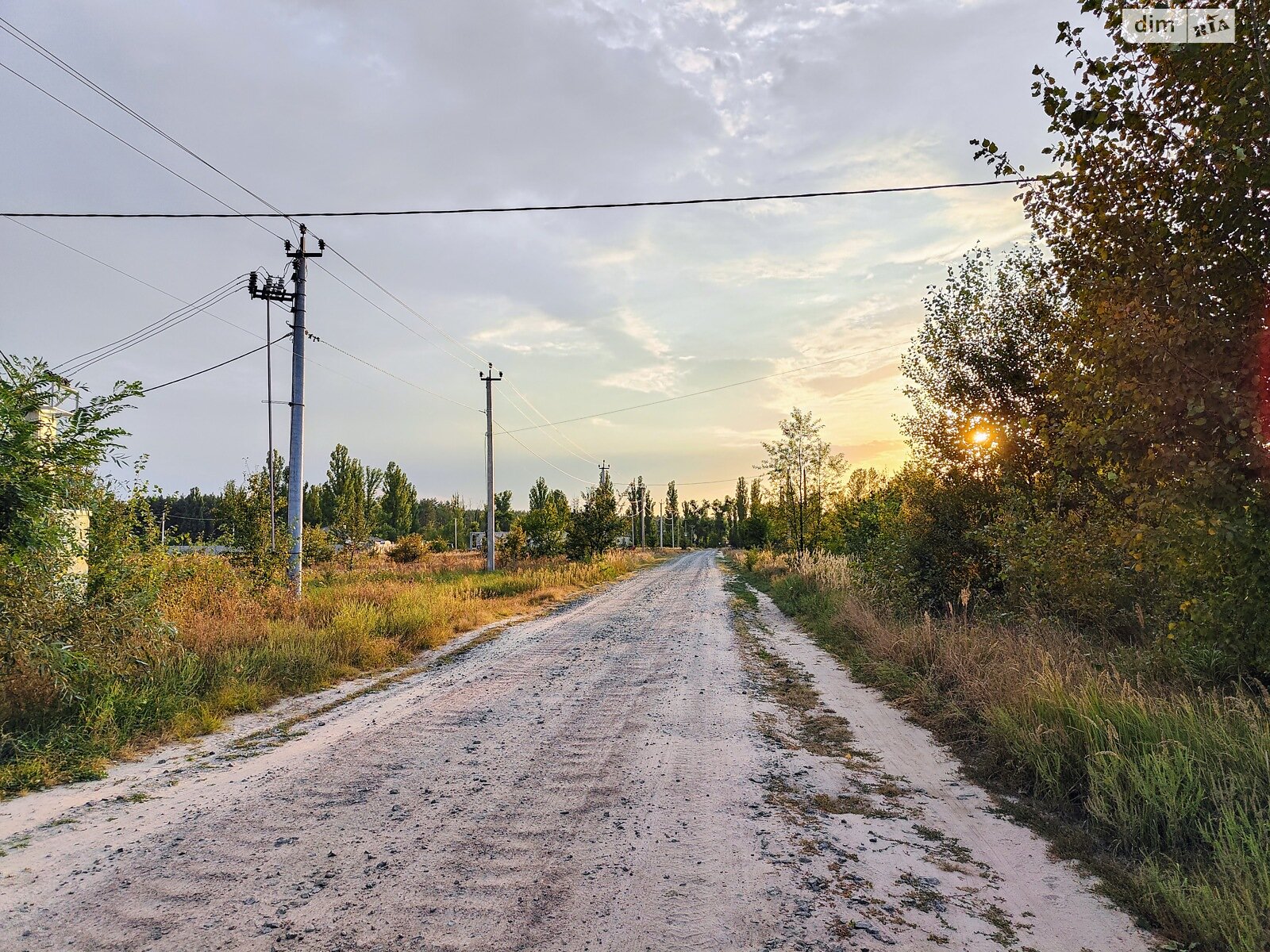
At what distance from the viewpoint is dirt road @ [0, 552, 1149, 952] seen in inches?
123

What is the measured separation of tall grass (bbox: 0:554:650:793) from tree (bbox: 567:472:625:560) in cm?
1966

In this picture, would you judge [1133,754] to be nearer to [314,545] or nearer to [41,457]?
[41,457]

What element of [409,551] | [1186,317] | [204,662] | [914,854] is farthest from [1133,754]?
[409,551]

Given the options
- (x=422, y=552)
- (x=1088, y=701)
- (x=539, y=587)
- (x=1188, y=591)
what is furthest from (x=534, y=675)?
(x=422, y=552)

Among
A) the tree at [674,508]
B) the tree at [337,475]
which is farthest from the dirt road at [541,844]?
the tree at [674,508]

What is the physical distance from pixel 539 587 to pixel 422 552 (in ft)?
70.7

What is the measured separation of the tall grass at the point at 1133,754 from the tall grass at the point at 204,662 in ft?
23.8

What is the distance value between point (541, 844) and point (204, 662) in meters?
5.95

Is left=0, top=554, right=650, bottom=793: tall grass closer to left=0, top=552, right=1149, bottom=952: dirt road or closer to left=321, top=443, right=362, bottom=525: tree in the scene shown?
left=0, top=552, right=1149, bottom=952: dirt road

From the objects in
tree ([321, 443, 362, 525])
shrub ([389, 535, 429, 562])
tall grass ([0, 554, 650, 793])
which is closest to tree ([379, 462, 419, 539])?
tree ([321, 443, 362, 525])

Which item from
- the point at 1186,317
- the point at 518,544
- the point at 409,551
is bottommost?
Answer: the point at 409,551

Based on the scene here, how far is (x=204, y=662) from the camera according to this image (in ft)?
25.5

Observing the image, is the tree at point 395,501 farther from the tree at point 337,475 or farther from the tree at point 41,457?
the tree at point 41,457

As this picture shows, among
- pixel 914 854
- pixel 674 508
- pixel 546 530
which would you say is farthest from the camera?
pixel 674 508
